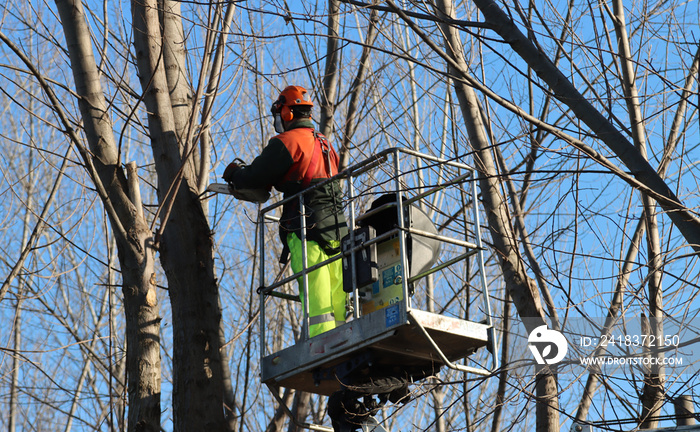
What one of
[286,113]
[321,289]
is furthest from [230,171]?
[321,289]

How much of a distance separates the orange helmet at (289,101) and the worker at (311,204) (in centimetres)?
14

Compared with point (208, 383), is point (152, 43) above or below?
above

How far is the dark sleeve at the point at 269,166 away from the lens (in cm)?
635

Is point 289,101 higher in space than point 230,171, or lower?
higher

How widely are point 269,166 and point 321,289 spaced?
0.96m

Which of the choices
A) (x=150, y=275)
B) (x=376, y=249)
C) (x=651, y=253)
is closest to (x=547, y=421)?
(x=651, y=253)

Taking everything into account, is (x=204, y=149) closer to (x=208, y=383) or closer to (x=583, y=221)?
(x=208, y=383)

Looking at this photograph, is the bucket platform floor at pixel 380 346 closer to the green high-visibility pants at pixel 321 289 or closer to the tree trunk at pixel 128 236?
the green high-visibility pants at pixel 321 289

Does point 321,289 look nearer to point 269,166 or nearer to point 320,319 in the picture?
point 320,319

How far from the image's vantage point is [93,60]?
6.43m

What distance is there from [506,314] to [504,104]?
4726 millimetres

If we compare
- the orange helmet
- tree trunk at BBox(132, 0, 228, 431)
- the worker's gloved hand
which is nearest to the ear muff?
the orange helmet

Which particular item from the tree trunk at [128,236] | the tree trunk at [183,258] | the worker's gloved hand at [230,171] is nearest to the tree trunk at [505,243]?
the worker's gloved hand at [230,171]

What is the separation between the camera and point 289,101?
671 cm
